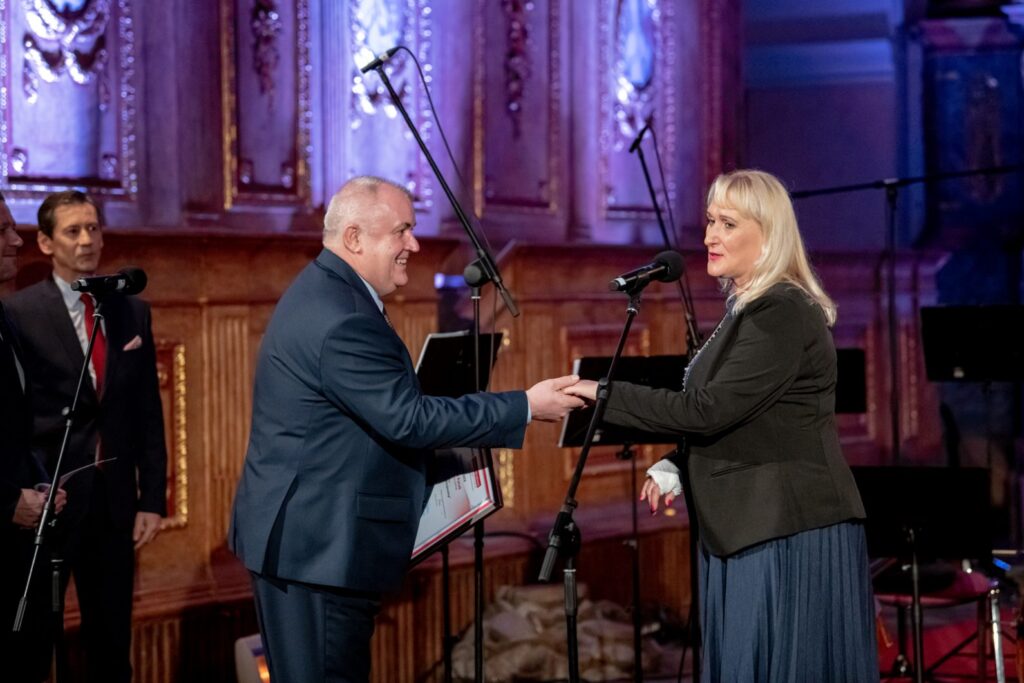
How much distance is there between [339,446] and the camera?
3250 mm

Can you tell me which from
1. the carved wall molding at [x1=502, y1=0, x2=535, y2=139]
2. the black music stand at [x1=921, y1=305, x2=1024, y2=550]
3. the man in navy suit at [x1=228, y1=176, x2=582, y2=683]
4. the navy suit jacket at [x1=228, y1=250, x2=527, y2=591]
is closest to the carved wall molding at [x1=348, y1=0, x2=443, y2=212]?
the carved wall molding at [x1=502, y1=0, x2=535, y2=139]

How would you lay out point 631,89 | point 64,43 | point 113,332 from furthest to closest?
point 631,89 → point 64,43 → point 113,332

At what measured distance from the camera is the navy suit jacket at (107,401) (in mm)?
4223

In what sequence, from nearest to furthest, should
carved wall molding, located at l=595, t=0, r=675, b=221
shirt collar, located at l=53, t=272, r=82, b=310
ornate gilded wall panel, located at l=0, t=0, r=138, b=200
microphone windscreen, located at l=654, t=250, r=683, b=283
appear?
1. microphone windscreen, located at l=654, t=250, r=683, b=283
2. shirt collar, located at l=53, t=272, r=82, b=310
3. ornate gilded wall panel, located at l=0, t=0, r=138, b=200
4. carved wall molding, located at l=595, t=0, r=675, b=221

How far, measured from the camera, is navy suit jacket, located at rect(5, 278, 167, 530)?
13.9 ft

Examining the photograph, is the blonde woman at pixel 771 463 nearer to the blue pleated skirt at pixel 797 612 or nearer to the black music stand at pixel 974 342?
the blue pleated skirt at pixel 797 612

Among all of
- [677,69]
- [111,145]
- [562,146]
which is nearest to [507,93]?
[562,146]

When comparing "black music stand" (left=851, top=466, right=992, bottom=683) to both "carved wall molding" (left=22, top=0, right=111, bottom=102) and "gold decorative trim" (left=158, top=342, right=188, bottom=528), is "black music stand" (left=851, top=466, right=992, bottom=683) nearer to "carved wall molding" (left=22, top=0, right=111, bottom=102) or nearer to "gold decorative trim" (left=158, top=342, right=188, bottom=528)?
"gold decorative trim" (left=158, top=342, right=188, bottom=528)

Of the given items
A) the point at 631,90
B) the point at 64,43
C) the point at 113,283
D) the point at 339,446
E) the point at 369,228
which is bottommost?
the point at 339,446

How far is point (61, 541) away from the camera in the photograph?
13.5 feet

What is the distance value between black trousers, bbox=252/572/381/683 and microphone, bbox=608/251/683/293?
1.08 metres

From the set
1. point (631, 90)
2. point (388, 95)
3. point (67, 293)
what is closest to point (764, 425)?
point (67, 293)

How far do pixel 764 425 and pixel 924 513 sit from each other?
1598 mm

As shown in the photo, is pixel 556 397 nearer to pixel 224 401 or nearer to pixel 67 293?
pixel 67 293
